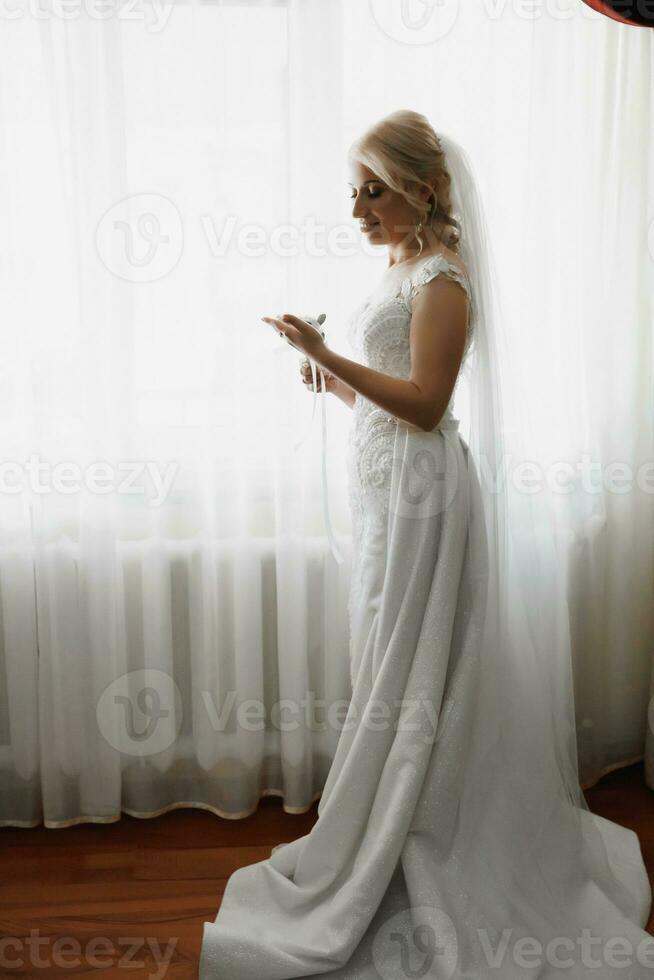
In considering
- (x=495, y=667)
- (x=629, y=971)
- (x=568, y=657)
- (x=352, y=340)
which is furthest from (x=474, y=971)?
(x=352, y=340)

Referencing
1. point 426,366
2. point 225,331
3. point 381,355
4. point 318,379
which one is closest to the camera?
point 426,366

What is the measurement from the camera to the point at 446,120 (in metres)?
2.10

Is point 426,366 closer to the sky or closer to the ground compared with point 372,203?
closer to the ground

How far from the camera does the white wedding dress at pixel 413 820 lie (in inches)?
64.0

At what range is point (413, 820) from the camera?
1703 mm

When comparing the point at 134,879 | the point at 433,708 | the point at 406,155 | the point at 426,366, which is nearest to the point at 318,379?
the point at 426,366

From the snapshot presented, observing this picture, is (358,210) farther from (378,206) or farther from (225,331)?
(225,331)

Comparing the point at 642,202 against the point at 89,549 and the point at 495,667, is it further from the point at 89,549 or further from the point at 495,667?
the point at 89,549

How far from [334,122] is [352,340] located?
58 centimetres

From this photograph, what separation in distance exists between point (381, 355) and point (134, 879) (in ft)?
4.30

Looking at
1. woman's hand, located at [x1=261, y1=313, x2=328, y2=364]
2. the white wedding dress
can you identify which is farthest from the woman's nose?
woman's hand, located at [x1=261, y1=313, x2=328, y2=364]

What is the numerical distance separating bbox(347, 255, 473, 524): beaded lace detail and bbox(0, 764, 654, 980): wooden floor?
93cm

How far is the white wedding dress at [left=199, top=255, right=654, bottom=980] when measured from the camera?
1625 millimetres

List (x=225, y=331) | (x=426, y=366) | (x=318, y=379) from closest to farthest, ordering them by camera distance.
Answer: (x=426, y=366)
(x=318, y=379)
(x=225, y=331)
